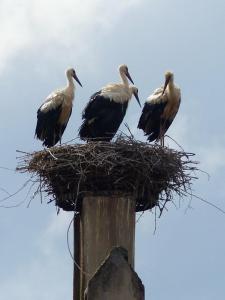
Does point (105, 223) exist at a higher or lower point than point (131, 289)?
higher

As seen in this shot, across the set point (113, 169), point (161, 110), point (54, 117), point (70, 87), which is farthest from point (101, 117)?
point (113, 169)

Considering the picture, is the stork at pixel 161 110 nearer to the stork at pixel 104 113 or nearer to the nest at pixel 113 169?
the stork at pixel 104 113

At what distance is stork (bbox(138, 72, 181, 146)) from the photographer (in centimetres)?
1328

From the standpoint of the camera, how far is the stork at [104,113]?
12.2m

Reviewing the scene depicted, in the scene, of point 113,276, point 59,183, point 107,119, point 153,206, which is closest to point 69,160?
point 59,183

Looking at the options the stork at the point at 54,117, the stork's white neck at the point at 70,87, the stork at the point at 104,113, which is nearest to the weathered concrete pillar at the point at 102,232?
the stork at the point at 104,113

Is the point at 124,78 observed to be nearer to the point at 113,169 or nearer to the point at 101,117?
the point at 101,117

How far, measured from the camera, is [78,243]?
20.4ft

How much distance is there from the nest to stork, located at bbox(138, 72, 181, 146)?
2925 millimetres

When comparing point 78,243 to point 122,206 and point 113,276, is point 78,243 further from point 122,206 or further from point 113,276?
point 113,276

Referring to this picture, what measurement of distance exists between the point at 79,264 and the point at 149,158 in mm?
3833

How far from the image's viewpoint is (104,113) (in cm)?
1230

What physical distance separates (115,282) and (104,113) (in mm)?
7811

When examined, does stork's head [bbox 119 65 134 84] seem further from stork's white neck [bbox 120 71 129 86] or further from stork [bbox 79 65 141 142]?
stork [bbox 79 65 141 142]
